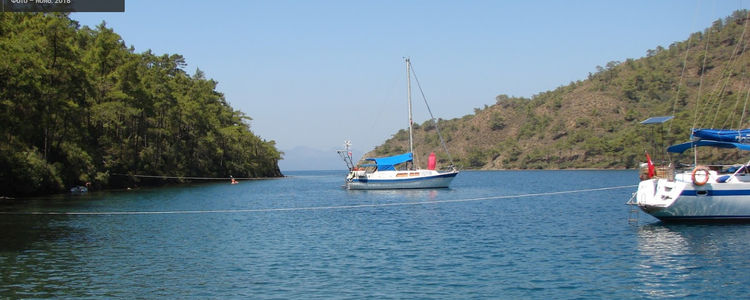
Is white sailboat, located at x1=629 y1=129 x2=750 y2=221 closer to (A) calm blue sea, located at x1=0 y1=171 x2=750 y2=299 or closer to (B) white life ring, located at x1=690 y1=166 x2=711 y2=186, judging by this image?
(B) white life ring, located at x1=690 y1=166 x2=711 y2=186

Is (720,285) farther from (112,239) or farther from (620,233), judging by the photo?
(112,239)

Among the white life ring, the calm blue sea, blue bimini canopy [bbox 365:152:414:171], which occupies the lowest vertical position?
the calm blue sea

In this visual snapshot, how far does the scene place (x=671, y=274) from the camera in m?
20.3

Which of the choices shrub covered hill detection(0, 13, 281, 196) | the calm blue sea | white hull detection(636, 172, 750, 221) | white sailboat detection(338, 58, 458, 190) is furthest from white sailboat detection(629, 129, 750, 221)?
shrub covered hill detection(0, 13, 281, 196)

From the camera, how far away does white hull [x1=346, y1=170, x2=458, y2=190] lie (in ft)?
229

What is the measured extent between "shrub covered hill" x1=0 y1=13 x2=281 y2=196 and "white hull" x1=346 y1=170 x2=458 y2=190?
94.4 ft

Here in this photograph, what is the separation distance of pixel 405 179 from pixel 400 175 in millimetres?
754

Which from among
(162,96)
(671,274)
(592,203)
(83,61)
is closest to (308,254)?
(671,274)

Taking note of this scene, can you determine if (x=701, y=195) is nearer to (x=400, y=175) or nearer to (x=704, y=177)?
(x=704, y=177)

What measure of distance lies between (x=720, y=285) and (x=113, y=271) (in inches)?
761

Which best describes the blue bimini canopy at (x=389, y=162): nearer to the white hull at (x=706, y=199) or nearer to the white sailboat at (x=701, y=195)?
the white sailboat at (x=701, y=195)

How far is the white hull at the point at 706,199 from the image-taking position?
100 ft

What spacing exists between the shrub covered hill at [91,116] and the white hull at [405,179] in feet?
94.4

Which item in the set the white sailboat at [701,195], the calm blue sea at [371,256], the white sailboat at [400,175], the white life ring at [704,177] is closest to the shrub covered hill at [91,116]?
the calm blue sea at [371,256]
